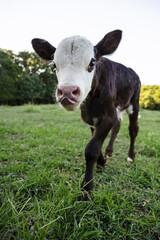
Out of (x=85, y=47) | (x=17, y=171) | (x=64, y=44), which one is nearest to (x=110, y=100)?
(x=85, y=47)

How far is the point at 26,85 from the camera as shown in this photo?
104ft

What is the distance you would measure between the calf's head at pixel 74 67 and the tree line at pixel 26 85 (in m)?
24.2

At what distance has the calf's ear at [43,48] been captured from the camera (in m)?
2.26

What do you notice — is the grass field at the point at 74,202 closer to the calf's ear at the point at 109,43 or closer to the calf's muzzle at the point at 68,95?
the calf's muzzle at the point at 68,95

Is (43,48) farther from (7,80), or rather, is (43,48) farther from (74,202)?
(7,80)

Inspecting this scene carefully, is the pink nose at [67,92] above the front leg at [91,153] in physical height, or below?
above

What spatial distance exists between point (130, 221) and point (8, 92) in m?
31.5

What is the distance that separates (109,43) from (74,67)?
2.88 ft

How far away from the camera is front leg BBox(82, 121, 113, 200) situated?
1.80 m

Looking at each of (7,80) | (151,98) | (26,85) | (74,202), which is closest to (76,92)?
(74,202)

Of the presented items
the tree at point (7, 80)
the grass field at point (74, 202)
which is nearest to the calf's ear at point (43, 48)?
the grass field at point (74, 202)

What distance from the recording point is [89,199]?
1637 mm

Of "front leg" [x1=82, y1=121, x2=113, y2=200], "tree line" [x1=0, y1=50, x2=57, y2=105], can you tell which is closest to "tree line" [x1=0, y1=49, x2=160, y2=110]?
"tree line" [x1=0, y1=50, x2=57, y2=105]

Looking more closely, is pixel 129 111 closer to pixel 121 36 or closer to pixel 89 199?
pixel 121 36
